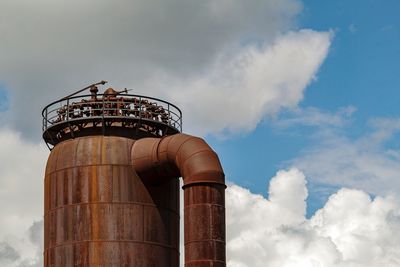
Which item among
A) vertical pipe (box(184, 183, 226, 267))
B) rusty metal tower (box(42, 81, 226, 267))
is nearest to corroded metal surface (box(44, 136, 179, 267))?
rusty metal tower (box(42, 81, 226, 267))

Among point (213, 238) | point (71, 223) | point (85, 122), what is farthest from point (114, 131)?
point (213, 238)

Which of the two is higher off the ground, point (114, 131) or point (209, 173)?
point (114, 131)

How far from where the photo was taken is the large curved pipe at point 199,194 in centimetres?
3900

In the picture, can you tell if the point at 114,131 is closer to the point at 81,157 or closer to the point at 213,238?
Result: the point at 81,157

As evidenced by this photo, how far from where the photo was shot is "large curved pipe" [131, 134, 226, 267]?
39000mm

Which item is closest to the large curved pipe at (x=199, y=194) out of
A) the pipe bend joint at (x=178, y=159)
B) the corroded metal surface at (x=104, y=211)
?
the pipe bend joint at (x=178, y=159)

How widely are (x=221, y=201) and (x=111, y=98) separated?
8812mm

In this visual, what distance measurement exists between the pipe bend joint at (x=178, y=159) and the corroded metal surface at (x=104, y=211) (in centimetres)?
67

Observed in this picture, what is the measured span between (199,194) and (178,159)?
2.41 metres

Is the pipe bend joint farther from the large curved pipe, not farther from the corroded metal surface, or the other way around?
the corroded metal surface

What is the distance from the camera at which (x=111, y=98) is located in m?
45.5

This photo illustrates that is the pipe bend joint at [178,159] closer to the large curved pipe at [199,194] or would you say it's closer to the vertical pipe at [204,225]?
the large curved pipe at [199,194]

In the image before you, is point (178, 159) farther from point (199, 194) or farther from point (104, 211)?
point (104, 211)

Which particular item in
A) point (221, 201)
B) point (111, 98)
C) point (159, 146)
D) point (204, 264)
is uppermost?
point (111, 98)
